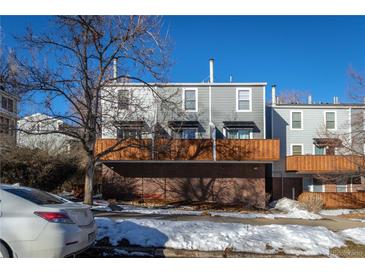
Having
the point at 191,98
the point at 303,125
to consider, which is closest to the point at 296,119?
the point at 303,125

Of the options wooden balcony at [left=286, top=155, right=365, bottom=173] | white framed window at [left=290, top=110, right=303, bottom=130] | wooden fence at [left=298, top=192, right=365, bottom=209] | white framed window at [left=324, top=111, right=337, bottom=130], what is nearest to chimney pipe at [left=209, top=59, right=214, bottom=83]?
white framed window at [left=290, top=110, right=303, bottom=130]

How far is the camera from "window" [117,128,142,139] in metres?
18.4

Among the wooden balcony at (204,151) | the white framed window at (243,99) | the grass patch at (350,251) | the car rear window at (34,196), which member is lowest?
the grass patch at (350,251)

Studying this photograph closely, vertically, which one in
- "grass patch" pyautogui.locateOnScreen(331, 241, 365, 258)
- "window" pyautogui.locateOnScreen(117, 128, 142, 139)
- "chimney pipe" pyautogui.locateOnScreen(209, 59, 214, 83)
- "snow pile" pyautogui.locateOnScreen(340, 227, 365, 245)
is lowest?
"snow pile" pyautogui.locateOnScreen(340, 227, 365, 245)

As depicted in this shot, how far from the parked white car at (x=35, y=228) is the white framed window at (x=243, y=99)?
2095 cm

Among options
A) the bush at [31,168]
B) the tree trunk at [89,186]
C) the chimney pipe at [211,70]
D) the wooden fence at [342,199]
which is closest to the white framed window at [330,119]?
the wooden fence at [342,199]

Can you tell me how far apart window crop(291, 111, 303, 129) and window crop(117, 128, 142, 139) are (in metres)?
14.2

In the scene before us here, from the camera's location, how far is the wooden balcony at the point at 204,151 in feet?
72.5

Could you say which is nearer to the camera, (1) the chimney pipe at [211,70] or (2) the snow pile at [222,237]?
(2) the snow pile at [222,237]

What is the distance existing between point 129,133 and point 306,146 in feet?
50.4

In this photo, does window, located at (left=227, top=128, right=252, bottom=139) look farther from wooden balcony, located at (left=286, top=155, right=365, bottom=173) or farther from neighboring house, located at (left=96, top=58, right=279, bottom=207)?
wooden balcony, located at (left=286, top=155, right=365, bottom=173)

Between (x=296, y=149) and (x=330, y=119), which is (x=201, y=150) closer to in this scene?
(x=296, y=149)

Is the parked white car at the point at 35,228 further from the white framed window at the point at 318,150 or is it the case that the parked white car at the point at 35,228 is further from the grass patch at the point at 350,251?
the white framed window at the point at 318,150

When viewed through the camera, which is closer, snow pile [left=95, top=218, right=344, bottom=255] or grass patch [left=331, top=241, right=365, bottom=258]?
grass patch [left=331, top=241, right=365, bottom=258]
